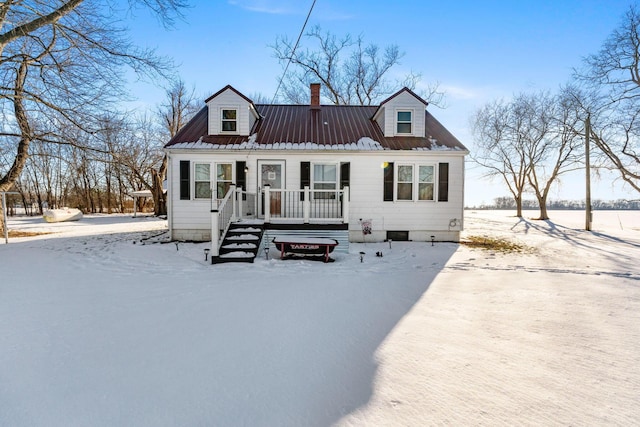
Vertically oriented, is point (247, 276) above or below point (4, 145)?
below

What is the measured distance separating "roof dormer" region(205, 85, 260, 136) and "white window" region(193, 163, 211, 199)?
1.43 meters

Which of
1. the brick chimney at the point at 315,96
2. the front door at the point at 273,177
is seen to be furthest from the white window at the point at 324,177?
the brick chimney at the point at 315,96

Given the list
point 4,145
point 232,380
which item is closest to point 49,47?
point 4,145

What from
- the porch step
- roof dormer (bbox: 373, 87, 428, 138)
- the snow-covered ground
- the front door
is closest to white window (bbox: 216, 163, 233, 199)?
the front door

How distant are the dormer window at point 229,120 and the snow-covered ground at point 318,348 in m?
6.71

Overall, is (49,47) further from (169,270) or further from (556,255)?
(556,255)

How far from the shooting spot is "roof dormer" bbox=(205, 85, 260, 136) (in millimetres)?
10977

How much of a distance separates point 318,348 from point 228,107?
33.5 feet

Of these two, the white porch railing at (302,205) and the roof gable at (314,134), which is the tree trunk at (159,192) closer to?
the roof gable at (314,134)

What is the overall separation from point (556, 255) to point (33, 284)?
12426mm

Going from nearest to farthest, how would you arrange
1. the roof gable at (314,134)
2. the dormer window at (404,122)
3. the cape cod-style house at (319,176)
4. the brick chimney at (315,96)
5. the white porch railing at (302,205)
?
the white porch railing at (302,205), the cape cod-style house at (319,176), the roof gable at (314,134), the dormer window at (404,122), the brick chimney at (315,96)

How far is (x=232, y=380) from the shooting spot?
7.98 feet

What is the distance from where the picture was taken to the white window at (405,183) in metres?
10.8

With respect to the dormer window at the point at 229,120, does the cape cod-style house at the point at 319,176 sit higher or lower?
lower
